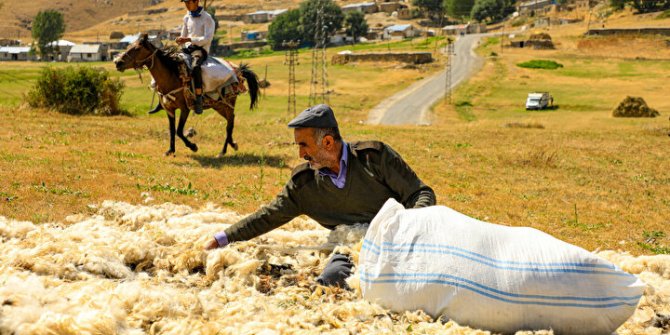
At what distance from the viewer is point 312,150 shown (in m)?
6.37

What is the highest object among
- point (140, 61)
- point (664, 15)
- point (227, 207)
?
point (664, 15)

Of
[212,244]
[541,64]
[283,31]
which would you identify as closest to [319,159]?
[212,244]

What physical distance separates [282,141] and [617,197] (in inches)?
367

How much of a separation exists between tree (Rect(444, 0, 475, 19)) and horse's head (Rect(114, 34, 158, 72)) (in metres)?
162

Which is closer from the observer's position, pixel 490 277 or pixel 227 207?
pixel 490 277

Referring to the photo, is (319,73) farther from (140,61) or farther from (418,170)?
(140,61)

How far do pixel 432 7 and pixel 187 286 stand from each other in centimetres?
17694

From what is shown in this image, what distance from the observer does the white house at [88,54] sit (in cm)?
14925

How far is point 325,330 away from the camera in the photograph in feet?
17.5

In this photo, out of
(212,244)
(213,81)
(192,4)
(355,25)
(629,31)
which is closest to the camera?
(212,244)

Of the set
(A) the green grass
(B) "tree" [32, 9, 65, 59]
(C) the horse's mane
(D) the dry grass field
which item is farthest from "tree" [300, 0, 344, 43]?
(C) the horse's mane

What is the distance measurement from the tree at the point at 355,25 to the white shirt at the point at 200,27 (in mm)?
129465

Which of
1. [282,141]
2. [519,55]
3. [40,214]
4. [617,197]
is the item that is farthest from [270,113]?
[519,55]

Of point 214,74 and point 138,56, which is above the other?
point 138,56
